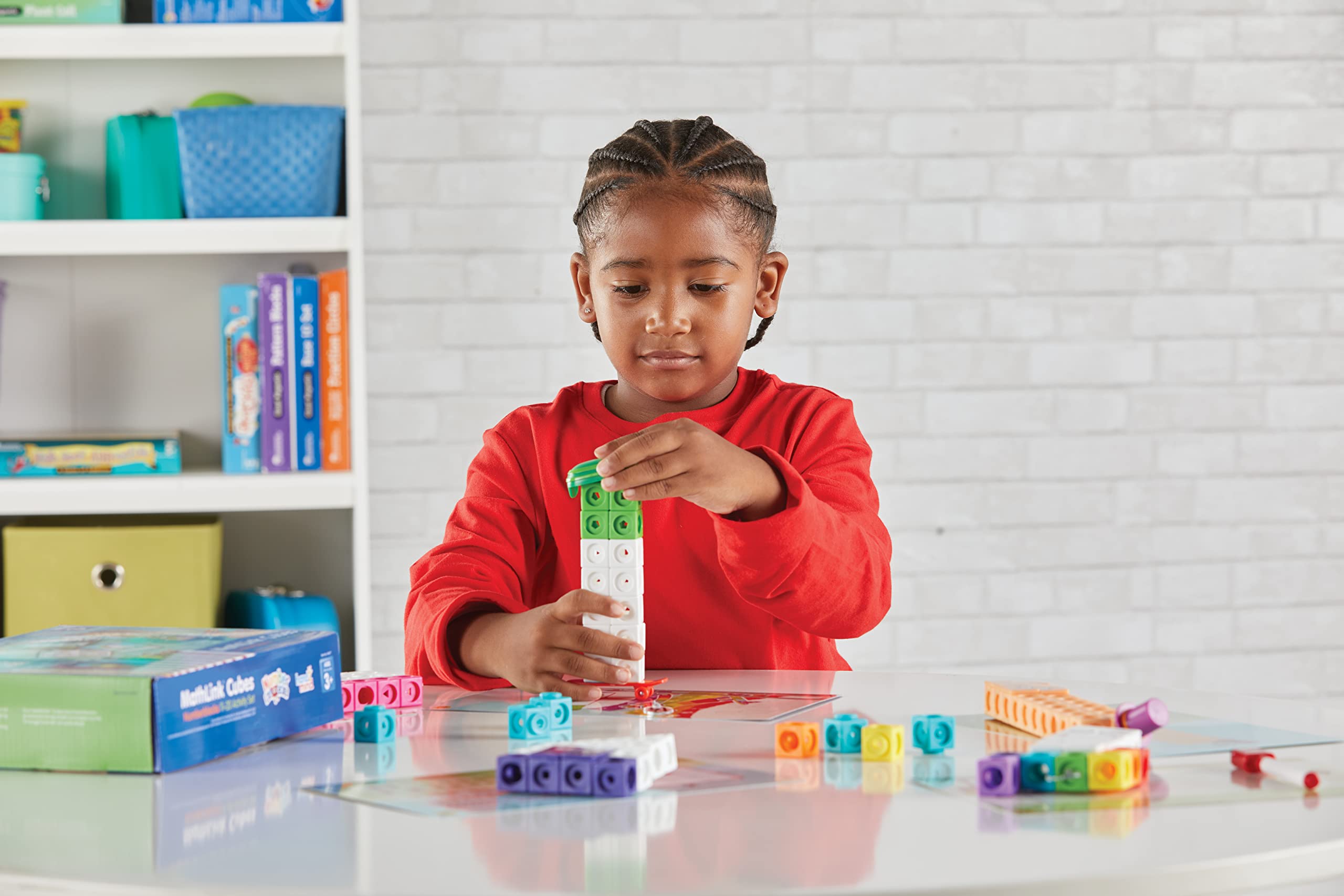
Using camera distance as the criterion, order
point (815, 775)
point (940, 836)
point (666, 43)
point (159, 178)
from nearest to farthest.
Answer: point (940, 836) < point (815, 775) < point (159, 178) < point (666, 43)

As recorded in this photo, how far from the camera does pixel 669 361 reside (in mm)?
1335

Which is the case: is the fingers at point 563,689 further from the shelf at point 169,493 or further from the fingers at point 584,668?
the shelf at point 169,493

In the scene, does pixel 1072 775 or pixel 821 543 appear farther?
pixel 821 543

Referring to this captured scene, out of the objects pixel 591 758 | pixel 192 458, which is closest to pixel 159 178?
pixel 192 458

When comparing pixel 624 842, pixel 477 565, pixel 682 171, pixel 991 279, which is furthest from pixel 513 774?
pixel 991 279

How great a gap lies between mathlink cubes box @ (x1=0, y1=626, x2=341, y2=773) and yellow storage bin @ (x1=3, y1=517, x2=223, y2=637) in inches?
42.1

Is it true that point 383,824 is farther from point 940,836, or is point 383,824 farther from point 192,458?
point 192,458

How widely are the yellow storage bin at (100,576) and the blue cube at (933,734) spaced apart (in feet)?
4.59

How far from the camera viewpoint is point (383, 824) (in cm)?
70

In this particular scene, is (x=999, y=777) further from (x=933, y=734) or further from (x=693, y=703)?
(x=693, y=703)

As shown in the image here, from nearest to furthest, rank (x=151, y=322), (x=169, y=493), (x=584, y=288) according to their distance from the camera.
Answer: (x=584, y=288) → (x=169, y=493) → (x=151, y=322)

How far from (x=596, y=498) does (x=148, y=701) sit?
341 millimetres

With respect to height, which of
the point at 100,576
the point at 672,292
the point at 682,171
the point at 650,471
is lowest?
the point at 100,576

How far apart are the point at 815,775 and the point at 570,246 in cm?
184
